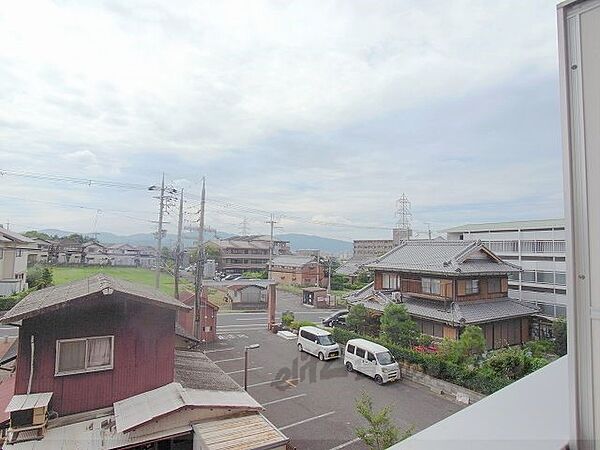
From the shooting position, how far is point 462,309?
514 cm

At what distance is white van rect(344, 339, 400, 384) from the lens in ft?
12.9

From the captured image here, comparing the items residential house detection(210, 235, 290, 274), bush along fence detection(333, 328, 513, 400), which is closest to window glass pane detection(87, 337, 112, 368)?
bush along fence detection(333, 328, 513, 400)

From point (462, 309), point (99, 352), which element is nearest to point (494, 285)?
point (462, 309)

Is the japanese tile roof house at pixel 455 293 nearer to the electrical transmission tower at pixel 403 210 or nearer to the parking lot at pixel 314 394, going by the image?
the electrical transmission tower at pixel 403 210

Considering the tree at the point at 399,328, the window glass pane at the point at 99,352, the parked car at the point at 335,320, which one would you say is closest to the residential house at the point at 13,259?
the window glass pane at the point at 99,352

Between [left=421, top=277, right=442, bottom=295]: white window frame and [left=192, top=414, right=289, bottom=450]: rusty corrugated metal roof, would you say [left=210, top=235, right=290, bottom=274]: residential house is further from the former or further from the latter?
[left=192, top=414, right=289, bottom=450]: rusty corrugated metal roof

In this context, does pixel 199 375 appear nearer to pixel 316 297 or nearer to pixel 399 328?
pixel 399 328

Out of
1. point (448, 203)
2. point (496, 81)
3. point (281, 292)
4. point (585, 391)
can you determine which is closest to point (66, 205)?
point (496, 81)

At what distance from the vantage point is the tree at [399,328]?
4555mm

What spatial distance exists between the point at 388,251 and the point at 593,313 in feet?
22.1

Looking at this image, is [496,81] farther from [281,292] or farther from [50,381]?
[281,292]

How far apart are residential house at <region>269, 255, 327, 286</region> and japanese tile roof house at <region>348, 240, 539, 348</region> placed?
57.7 inches

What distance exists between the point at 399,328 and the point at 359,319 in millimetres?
907

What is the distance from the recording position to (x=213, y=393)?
8.32ft
